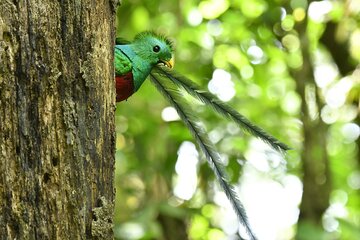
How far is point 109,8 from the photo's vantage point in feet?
6.74

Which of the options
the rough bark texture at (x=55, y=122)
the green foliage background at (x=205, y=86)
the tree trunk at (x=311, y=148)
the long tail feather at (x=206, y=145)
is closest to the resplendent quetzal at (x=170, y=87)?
the long tail feather at (x=206, y=145)

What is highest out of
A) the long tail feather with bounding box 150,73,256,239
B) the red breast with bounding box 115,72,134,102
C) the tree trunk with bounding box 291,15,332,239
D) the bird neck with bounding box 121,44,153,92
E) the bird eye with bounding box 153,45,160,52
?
the bird eye with bounding box 153,45,160,52

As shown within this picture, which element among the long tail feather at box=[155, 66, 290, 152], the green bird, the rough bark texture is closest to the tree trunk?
the long tail feather at box=[155, 66, 290, 152]

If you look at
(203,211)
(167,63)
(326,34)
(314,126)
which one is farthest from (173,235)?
(167,63)

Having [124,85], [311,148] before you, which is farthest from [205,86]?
[124,85]

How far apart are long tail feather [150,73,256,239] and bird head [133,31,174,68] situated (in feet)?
0.24

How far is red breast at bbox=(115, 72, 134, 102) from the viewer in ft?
7.43

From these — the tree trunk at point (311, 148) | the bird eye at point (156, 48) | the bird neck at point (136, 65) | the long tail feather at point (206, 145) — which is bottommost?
the tree trunk at point (311, 148)

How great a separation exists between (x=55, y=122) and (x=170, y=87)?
613mm

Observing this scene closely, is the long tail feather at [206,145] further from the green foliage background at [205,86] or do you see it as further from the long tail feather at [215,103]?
the green foliage background at [205,86]

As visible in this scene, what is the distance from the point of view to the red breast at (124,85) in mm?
2264

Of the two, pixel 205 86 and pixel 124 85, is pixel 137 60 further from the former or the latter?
pixel 205 86

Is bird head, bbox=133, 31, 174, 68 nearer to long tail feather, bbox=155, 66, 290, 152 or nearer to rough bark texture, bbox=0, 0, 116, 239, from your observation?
long tail feather, bbox=155, 66, 290, 152

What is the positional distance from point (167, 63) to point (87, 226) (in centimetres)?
73
